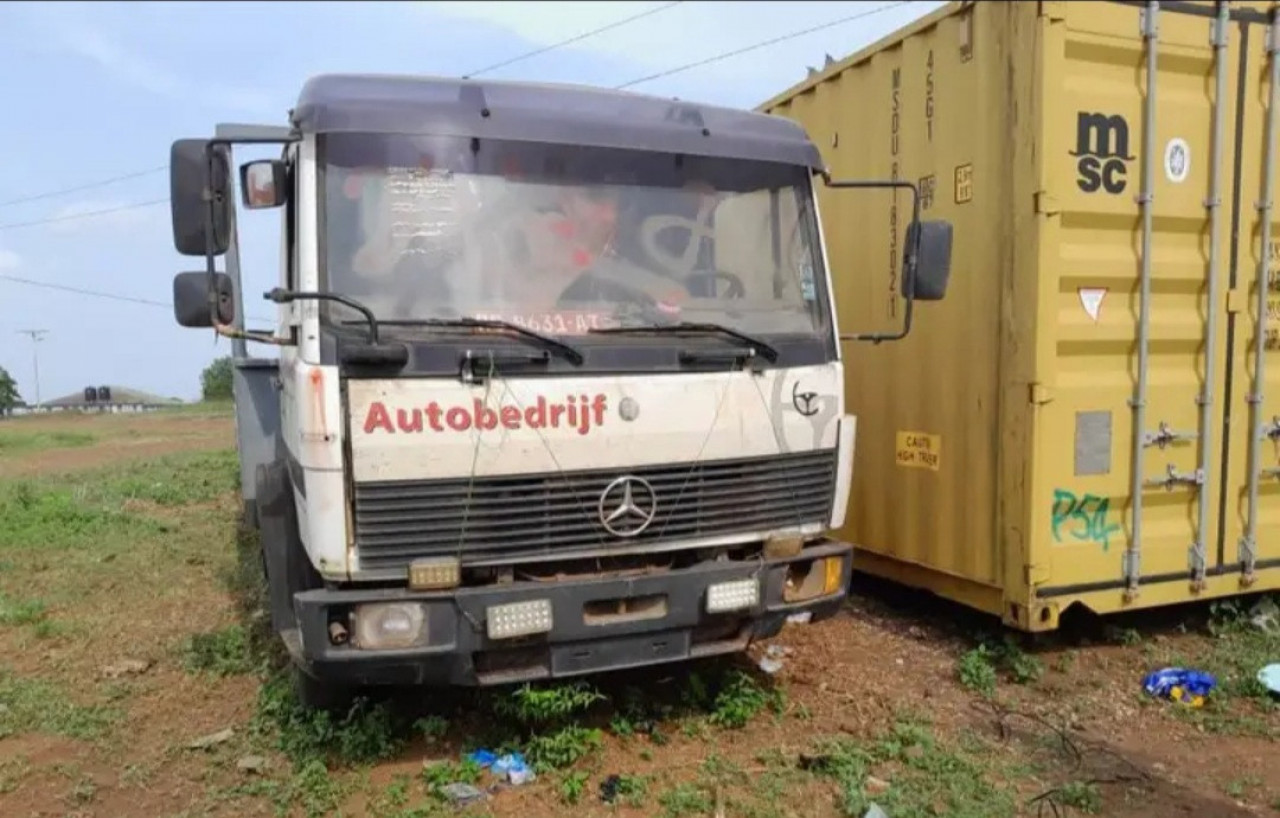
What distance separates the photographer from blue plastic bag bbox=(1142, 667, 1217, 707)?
4434 millimetres

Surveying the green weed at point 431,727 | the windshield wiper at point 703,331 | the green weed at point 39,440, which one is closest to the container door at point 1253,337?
the windshield wiper at point 703,331

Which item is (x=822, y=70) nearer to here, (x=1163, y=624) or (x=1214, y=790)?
(x=1163, y=624)

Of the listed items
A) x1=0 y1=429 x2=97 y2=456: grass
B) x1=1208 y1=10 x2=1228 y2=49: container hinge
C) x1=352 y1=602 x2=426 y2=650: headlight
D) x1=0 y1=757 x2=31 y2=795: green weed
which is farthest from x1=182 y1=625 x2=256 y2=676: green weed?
x1=0 y1=429 x2=97 y2=456: grass

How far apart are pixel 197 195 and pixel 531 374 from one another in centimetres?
131

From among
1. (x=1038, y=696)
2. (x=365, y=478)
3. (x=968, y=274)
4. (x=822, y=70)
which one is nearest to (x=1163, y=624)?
(x=1038, y=696)

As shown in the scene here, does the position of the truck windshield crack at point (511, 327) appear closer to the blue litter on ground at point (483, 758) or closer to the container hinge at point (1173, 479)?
the blue litter on ground at point (483, 758)

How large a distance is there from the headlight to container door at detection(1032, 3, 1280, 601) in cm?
284

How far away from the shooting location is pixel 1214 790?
11.9ft

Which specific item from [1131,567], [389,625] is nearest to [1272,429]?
[1131,567]

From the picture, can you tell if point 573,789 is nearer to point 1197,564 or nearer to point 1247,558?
point 1197,564

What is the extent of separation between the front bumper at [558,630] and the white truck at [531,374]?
0.03 feet

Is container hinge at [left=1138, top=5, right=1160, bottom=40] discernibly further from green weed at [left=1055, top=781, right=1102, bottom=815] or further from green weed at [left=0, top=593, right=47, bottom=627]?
green weed at [left=0, top=593, right=47, bottom=627]

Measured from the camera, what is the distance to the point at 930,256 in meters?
Result: 4.16

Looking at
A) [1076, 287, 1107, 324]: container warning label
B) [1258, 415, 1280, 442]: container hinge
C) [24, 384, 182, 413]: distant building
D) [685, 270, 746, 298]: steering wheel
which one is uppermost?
[685, 270, 746, 298]: steering wheel
